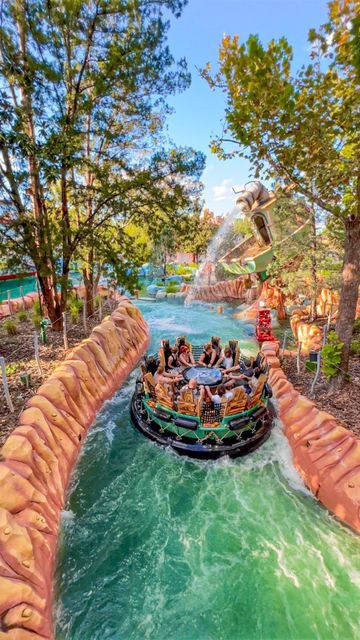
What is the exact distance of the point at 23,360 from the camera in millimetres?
8586

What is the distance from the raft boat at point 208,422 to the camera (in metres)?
6.81

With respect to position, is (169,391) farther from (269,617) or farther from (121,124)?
(121,124)

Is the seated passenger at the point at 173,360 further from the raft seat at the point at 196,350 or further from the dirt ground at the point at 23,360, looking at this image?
the dirt ground at the point at 23,360

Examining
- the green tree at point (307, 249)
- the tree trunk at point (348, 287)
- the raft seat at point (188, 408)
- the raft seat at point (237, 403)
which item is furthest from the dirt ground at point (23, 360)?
the green tree at point (307, 249)

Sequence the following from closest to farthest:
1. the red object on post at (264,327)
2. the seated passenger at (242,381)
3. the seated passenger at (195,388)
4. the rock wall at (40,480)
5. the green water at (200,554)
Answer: the rock wall at (40,480) < the green water at (200,554) < the seated passenger at (195,388) < the seated passenger at (242,381) < the red object on post at (264,327)

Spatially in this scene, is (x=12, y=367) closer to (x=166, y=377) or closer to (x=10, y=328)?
(x=10, y=328)

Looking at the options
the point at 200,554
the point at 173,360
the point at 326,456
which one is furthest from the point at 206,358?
the point at 200,554

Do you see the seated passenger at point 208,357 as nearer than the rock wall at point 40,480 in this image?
No

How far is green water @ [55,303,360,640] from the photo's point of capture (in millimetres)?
4285

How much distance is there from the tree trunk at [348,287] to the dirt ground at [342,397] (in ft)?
0.91

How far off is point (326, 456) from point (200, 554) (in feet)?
9.34

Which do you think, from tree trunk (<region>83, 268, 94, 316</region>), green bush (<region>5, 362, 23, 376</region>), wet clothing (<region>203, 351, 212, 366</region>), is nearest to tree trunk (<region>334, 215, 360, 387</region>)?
wet clothing (<region>203, 351, 212, 366</region>)

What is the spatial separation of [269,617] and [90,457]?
4.45m

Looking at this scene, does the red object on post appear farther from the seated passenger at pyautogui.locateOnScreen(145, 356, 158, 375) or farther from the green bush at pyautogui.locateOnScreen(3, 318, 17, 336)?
the green bush at pyautogui.locateOnScreen(3, 318, 17, 336)
